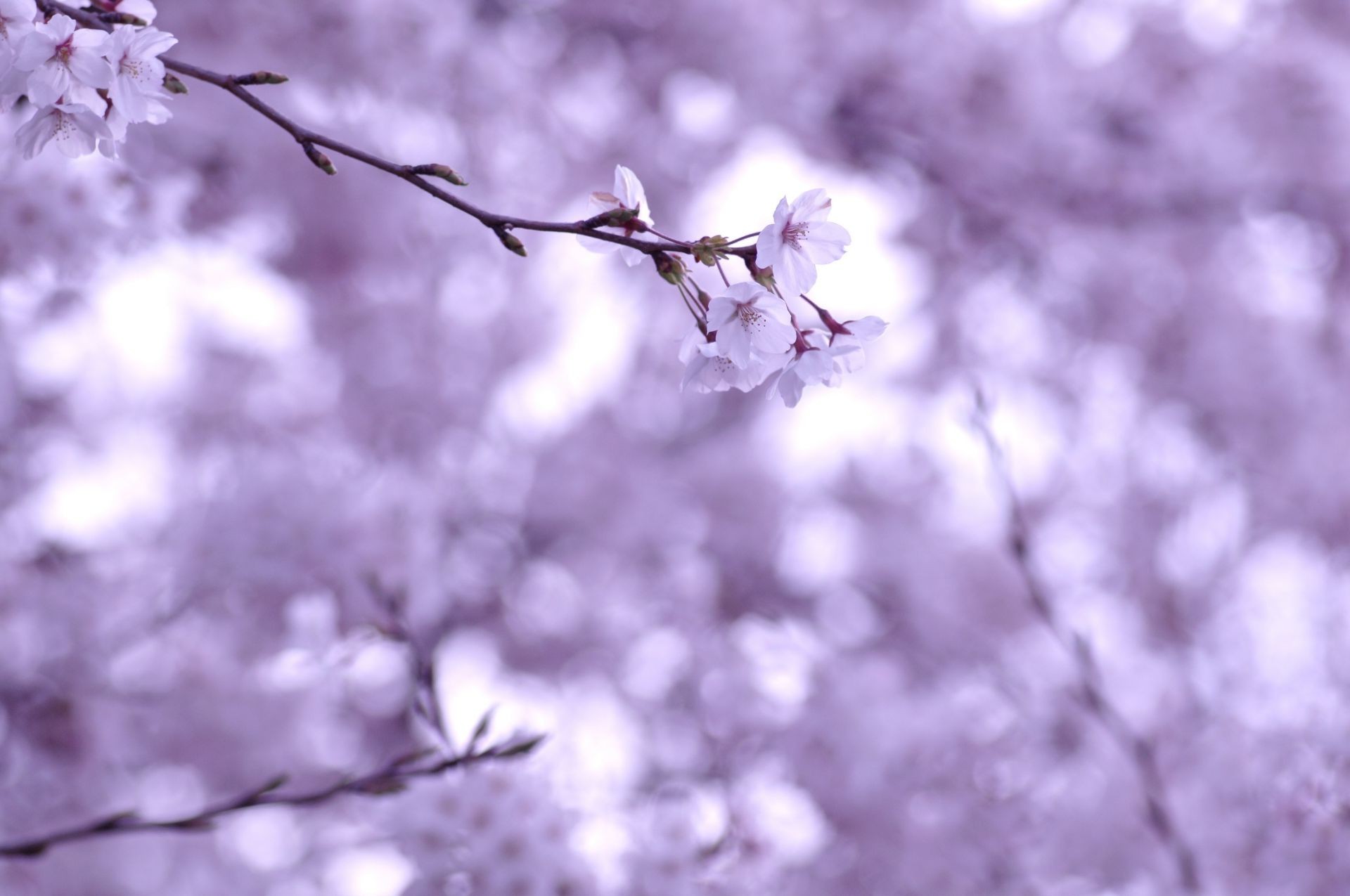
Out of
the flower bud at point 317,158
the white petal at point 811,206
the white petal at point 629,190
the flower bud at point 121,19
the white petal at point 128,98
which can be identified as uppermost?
the flower bud at point 121,19

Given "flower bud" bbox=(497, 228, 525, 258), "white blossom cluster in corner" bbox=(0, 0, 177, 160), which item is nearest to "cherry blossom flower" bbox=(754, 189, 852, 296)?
"flower bud" bbox=(497, 228, 525, 258)

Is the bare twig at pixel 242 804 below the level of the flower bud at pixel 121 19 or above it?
below

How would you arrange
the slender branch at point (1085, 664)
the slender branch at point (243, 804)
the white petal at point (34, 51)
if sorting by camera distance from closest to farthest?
the white petal at point (34, 51) → the slender branch at point (243, 804) → the slender branch at point (1085, 664)

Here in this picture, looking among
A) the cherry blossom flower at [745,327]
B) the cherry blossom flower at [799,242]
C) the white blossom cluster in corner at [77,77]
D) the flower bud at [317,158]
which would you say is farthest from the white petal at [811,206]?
the white blossom cluster in corner at [77,77]

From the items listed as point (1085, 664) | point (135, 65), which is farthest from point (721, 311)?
point (1085, 664)

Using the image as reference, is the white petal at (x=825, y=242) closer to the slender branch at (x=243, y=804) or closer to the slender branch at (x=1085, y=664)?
the slender branch at (x=243, y=804)

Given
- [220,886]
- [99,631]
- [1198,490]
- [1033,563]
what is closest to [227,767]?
[220,886]
